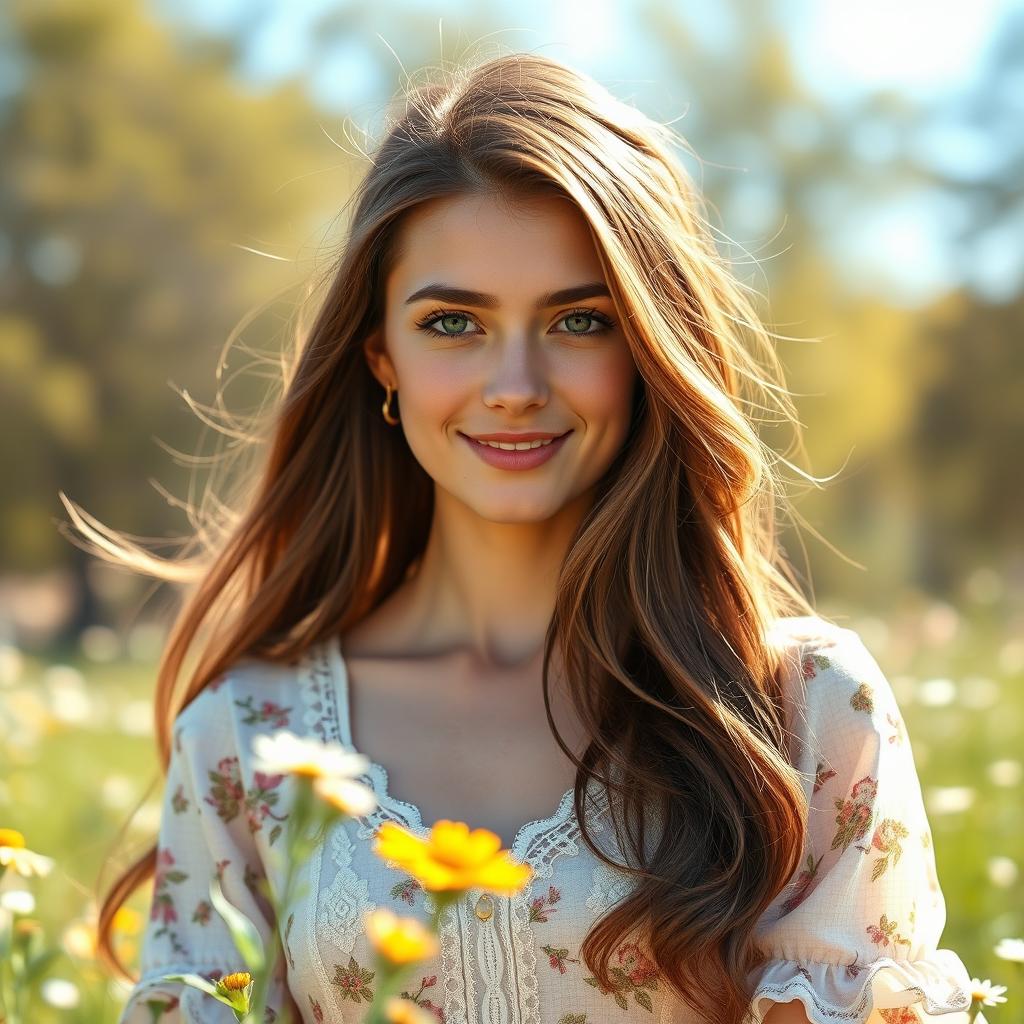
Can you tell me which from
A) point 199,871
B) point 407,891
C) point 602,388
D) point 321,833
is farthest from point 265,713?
point 321,833

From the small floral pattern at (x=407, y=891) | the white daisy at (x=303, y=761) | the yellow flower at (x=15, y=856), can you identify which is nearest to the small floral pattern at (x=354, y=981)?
the small floral pattern at (x=407, y=891)

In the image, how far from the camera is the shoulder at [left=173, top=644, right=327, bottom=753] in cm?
267

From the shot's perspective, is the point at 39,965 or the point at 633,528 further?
the point at 633,528

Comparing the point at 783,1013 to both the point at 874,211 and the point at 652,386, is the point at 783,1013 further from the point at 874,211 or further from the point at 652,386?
the point at 874,211

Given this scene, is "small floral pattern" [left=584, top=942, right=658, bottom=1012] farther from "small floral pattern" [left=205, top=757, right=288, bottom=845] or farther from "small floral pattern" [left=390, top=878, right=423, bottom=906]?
"small floral pattern" [left=205, top=757, right=288, bottom=845]

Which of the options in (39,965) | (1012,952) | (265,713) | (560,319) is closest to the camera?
(39,965)

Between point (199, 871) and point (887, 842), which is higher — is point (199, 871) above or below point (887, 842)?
below

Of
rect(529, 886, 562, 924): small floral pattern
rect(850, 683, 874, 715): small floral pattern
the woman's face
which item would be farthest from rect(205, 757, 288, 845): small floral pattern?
rect(850, 683, 874, 715): small floral pattern

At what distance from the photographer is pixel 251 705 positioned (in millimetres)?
2713

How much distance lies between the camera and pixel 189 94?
19328 mm

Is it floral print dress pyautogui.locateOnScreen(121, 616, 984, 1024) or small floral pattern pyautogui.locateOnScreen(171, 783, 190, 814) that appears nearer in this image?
floral print dress pyautogui.locateOnScreen(121, 616, 984, 1024)

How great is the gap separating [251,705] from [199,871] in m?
0.30

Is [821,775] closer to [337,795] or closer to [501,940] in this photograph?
[501,940]

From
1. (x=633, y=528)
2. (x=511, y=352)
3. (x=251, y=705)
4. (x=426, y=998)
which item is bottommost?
(x=426, y=998)
